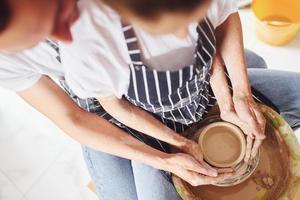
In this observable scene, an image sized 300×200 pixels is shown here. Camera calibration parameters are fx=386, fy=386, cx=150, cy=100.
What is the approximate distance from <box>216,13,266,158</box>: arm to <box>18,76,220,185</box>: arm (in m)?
0.18

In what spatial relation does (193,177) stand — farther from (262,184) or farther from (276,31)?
Answer: (276,31)

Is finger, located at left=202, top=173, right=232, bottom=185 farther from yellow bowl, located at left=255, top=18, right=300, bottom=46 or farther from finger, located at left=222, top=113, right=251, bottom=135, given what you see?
yellow bowl, located at left=255, top=18, right=300, bottom=46

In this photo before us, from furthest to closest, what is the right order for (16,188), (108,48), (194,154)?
1. (16,188)
2. (194,154)
3. (108,48)

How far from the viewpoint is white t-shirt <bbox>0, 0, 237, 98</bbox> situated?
2.53 ft

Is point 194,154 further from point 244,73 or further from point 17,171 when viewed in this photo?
point 17,171

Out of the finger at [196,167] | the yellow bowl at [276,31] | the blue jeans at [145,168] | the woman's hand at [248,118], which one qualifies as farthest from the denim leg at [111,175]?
the yellow bowl at [276,31]

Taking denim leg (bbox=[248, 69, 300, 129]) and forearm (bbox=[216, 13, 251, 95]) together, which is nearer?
forearm (bbox=[216, 13, 251, 95])

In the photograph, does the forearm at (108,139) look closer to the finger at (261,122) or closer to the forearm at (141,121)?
the forearm at (141,121)

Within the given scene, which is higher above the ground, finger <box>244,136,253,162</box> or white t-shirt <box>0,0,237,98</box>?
white t-shirt <box>0,0,237,98</box>

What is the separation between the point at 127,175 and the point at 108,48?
45 cm

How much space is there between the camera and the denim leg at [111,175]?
108 cm

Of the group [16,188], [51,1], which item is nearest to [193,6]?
[51,1]

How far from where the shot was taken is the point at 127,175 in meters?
1.10

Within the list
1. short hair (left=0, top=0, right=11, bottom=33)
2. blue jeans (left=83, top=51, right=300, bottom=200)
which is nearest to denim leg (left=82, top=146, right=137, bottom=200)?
blue jeans (left=83, top=51, right=300, bottom=200)
